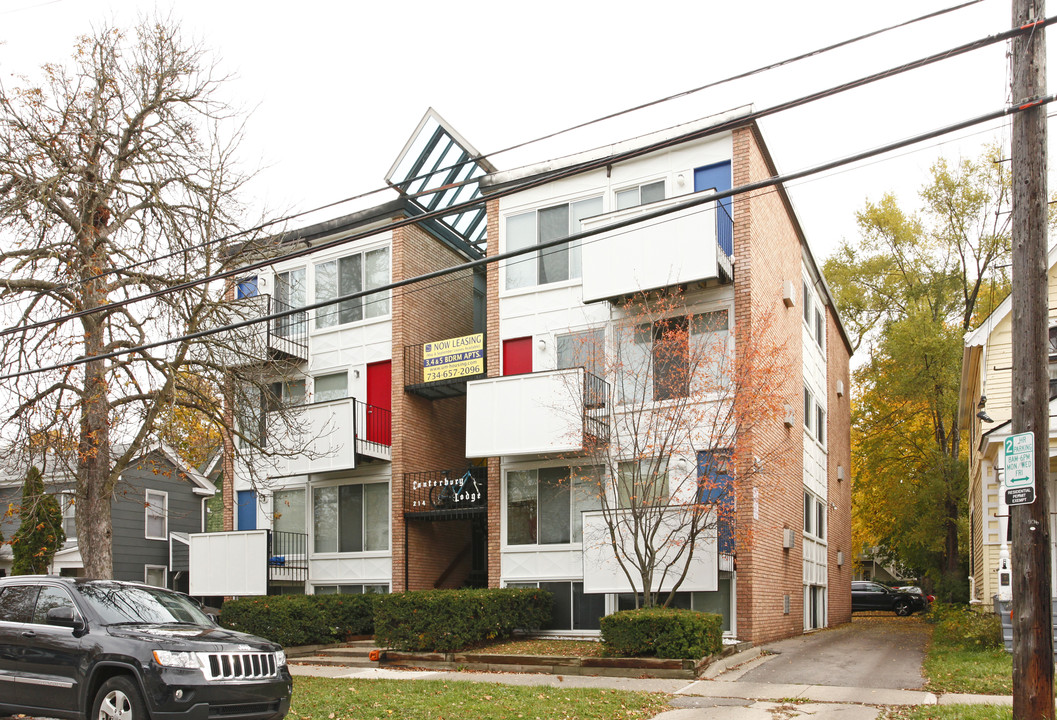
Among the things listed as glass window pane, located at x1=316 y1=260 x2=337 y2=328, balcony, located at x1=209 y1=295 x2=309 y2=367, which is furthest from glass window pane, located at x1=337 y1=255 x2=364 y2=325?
balcony, located at x1=209 y1=295 x2=309 y2=367

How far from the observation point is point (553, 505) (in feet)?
62.3

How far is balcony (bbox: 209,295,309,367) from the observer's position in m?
16.8

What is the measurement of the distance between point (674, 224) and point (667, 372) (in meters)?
2.75

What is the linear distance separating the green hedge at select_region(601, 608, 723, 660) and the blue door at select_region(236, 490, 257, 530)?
1188 centimetres

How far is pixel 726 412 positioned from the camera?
16.6 m

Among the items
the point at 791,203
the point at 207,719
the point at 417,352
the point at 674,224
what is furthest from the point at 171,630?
the point at 791,203

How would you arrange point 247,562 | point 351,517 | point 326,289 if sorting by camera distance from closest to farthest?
point 247,562
point 351,517
point 326,289

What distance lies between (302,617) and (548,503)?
5.62 meters

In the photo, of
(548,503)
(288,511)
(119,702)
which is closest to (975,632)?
(548,503)

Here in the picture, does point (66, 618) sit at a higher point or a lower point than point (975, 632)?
higher

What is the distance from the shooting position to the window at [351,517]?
21562mm

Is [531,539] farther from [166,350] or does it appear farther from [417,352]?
[166,350]

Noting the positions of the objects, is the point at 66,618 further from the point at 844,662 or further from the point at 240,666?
the point at 844,662

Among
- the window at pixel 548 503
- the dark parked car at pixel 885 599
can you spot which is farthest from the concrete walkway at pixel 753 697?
the dark parked car at pixel 885 599
